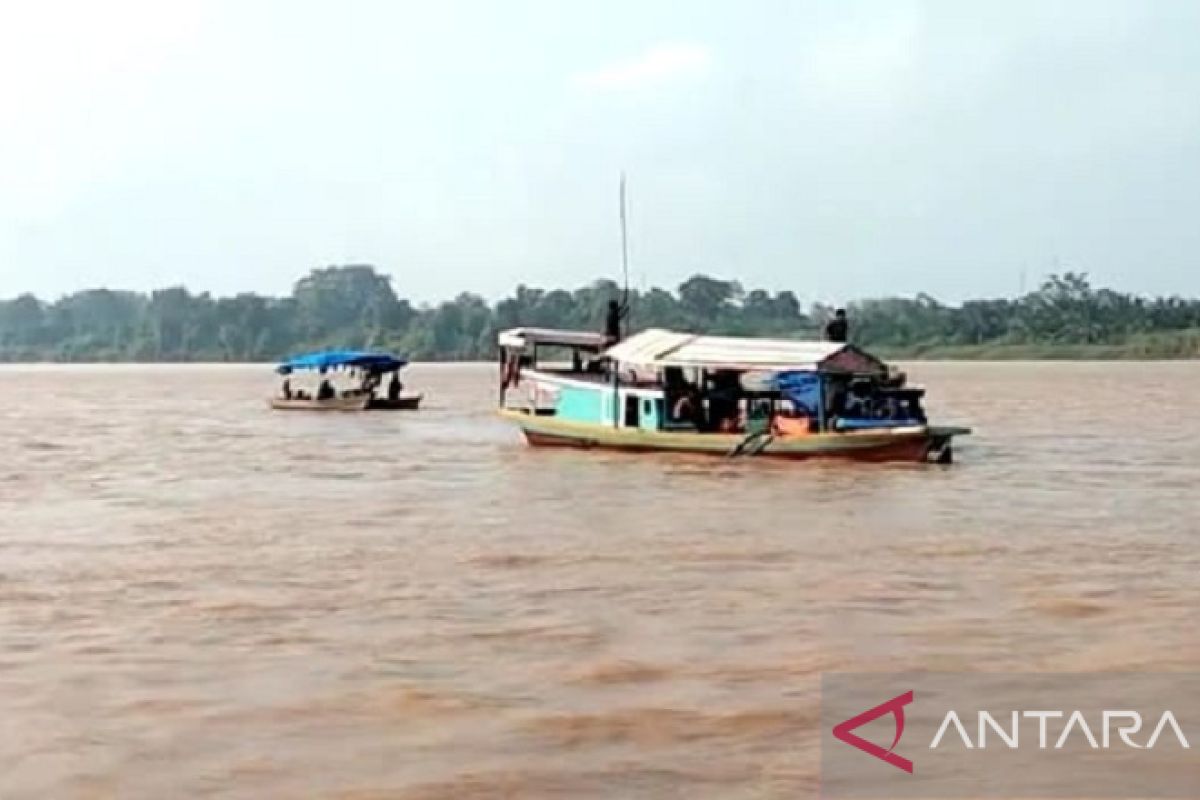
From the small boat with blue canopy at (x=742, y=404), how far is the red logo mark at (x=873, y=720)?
43.0ft

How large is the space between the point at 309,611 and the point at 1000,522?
7085 mm

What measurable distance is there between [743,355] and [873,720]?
15.1 m

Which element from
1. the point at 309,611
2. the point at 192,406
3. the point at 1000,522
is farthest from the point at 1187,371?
the point at 309,611

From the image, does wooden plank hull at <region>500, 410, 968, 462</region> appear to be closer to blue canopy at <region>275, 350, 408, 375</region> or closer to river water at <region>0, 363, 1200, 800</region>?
river water at <region>0, 363, 1200, 800</region>

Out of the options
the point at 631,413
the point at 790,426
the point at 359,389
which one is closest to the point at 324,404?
the point at 359,389

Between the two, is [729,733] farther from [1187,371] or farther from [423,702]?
[1187,371]

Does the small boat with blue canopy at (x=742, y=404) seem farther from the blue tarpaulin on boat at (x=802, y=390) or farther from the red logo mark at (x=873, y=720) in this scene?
the red logo mark at (x=873, y=720)

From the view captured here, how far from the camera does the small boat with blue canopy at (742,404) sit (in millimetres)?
21078

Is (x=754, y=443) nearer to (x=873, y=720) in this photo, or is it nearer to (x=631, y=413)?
(x=631, y=413)

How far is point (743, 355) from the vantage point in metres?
22.3

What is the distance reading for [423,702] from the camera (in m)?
7.75

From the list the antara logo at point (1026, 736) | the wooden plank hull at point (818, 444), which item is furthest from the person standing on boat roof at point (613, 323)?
the antara logo at point (1026, 736)

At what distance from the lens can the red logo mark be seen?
261 inches

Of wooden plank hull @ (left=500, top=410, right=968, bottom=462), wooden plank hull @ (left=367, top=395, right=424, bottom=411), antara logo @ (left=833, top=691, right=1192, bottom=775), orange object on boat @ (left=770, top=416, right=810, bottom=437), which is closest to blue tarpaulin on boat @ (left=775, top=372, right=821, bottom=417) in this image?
orange object on boat @ (left=770, top=416, right=810, bottom=437)
